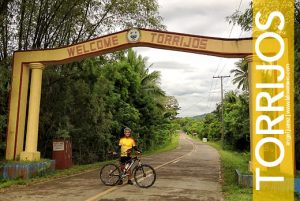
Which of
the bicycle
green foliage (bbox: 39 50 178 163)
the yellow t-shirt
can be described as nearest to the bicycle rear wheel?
the bicycle

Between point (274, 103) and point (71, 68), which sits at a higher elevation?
point (71, 68)

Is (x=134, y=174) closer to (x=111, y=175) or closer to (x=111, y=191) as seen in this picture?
(x=111, y=175)

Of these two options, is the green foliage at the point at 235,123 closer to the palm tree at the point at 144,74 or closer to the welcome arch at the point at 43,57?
the palm tree at the point at 144,74

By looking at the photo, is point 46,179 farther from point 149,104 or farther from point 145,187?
point 149,104

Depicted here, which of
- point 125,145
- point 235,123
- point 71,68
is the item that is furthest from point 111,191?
point 235,123

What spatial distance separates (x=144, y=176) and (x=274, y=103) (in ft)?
15.3

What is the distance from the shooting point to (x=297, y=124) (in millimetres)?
15922

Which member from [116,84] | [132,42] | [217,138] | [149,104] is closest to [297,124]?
[132,42]

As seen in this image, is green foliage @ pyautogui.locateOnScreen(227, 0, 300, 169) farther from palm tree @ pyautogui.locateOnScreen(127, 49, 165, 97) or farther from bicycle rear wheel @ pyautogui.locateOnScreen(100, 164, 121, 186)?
palm tree @ pyautogui.locateOnScreen(127, 49, 165, 97)

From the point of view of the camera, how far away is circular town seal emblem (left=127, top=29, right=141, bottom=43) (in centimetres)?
1388

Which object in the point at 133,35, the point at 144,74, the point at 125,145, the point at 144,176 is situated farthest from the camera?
the point at 144,74

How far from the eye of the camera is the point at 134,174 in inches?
464

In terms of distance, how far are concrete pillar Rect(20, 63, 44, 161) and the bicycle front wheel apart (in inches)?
187

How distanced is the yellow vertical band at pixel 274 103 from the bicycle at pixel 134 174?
309cm
